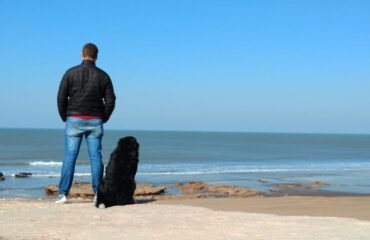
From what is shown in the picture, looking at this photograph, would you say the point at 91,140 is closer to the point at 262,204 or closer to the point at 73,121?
the point at 73,121

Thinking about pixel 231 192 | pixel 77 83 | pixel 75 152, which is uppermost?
pixel 77 83

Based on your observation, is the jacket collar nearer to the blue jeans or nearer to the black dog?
the blue jeans

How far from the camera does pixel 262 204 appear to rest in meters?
6.80

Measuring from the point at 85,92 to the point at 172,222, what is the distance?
86.3 inches

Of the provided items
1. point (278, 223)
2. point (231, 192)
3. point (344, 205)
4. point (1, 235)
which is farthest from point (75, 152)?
point (231, 192)

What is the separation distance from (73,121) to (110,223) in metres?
1.89

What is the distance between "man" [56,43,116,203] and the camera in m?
6.58

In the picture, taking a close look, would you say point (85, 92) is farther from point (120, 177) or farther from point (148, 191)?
point (148, 191)

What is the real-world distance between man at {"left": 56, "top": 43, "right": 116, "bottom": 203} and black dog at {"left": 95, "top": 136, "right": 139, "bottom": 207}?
281 mm

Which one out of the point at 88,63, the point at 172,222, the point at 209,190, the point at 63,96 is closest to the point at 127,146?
the point at 63,96

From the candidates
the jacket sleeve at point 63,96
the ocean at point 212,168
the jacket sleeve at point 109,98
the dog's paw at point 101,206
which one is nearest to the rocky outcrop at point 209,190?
the ocean at point 212,168

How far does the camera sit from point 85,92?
6.58 meters

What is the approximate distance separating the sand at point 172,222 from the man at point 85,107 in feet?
1.78

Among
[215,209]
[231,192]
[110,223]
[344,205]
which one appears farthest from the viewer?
[231,192]
